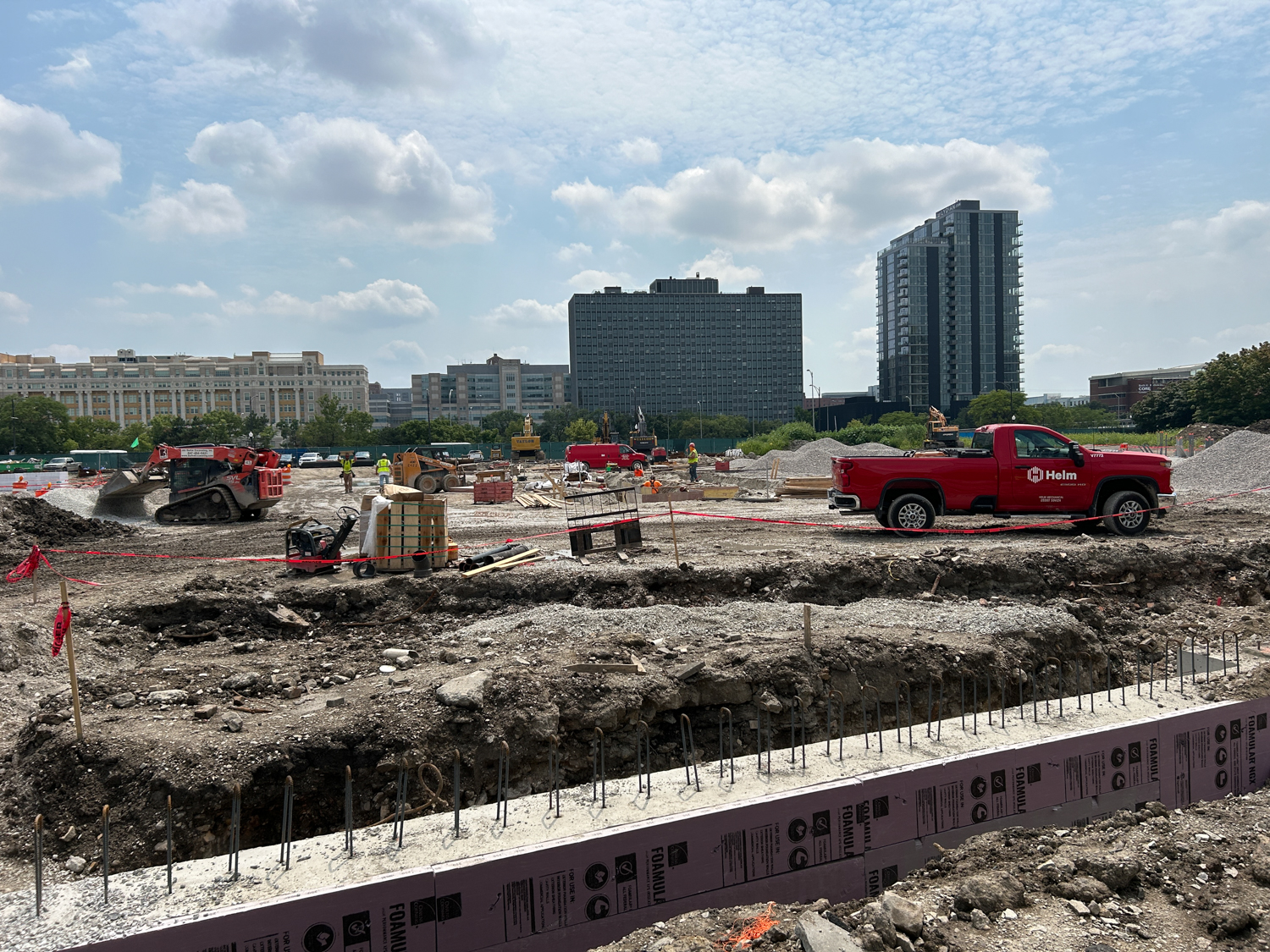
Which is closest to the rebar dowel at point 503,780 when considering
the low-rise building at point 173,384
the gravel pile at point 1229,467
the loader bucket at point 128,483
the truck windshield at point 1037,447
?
the truck windshield at point 1037,447

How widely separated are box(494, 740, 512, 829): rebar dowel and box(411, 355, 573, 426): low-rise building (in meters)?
165

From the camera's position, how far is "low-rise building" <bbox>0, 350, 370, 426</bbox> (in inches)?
4776

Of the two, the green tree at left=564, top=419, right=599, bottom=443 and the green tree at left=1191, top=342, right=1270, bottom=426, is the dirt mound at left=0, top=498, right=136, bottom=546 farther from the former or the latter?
the green tree at left=564, top=419, right=599, bottom=443

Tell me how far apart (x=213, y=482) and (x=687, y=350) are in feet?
460

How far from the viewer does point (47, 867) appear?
4.57m

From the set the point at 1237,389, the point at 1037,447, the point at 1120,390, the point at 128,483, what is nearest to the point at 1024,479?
the point at 1037,447

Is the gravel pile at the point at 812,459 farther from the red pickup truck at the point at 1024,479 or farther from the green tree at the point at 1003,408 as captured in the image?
the green tree at the point at 1003,408

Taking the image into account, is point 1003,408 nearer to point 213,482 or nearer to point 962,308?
point 962,308

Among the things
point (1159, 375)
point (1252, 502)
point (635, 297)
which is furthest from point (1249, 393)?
point (635, 297)

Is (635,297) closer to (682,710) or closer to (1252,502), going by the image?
(1252,502)

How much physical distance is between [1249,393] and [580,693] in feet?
192

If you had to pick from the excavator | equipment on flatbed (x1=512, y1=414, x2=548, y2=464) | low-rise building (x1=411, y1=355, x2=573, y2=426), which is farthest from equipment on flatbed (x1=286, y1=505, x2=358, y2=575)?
low-rise building (x1=411, y1=355, x2=573, y2=426)

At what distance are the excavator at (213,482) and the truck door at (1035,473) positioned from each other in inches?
759

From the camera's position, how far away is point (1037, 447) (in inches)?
511
